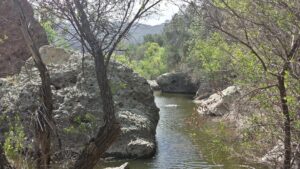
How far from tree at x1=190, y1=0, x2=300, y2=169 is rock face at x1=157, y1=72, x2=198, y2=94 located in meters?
45.1

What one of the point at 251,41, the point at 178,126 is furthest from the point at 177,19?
the point at 178,126

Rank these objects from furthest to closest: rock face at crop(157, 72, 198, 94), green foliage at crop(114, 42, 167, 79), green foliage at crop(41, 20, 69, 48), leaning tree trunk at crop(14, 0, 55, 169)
Result: green foliage at crop(114, 42, 167, 79) < rock face at crop(157, 72, 198, 94) < green foliage at crop(41, 20, 69, 48) < leaning tree trunk at crop(14, 0, 55, 169)

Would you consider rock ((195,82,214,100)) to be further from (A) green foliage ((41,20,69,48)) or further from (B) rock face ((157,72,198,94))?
(A) green foliage ((41,20,69,48))

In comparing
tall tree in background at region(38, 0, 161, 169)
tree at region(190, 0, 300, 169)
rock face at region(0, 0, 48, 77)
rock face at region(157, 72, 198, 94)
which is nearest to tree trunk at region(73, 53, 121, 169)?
tall tree in background at region(38, 0, 161, 169)

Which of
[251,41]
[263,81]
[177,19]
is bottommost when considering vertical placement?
[263,81]

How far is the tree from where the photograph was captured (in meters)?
7.37

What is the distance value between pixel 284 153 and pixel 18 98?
479 inches

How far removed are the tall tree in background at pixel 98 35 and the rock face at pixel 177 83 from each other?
4694 cm

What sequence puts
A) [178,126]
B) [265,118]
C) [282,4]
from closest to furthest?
[282,4] < [265,118] < [178,126]

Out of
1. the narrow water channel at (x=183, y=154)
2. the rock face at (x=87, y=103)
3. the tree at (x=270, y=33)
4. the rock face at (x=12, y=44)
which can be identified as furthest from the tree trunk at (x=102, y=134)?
the rock face at (x=87, y=103)

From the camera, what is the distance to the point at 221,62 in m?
10.1

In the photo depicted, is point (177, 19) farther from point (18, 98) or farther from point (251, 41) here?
point (18, 98)

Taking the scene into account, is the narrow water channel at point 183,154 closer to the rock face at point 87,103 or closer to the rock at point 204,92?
the rock face at point 87,103

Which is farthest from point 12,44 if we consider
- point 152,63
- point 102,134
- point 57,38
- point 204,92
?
point 152,63
